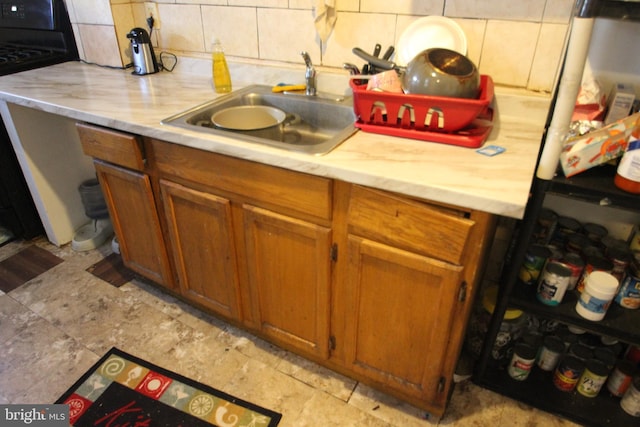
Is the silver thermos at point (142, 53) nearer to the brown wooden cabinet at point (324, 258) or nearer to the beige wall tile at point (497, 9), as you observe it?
the brown wooden cabinet at point (324, 258)

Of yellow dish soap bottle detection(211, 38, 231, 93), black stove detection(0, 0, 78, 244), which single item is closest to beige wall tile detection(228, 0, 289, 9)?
yellow dish soap bottle detection(211, 38, 231, 93)

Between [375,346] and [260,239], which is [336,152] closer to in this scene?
[260,239]

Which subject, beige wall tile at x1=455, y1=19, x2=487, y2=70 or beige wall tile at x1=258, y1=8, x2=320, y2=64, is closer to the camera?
beige wall tile at x1=455, y1=19, x2=487, y2=70

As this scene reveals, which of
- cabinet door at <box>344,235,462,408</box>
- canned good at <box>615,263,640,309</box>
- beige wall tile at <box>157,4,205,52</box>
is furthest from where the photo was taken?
beige wall tile at <box>157,4,205,52</box>

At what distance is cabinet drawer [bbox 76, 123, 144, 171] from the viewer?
1396mm

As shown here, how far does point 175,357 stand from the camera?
5.23 ft

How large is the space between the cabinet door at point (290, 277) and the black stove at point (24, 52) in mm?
1457

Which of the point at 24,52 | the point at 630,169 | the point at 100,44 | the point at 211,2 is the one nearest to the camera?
the point at 630,169

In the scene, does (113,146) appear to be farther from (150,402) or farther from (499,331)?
(499,331)

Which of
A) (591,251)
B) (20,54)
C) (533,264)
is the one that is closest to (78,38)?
(20,54)

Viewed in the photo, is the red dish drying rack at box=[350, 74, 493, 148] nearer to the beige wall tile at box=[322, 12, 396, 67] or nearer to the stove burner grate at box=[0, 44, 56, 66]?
the beige wall tile at box=[322, 12, 396, 67]

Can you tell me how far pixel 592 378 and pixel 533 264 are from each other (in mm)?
462

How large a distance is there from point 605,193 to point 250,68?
1371 mm

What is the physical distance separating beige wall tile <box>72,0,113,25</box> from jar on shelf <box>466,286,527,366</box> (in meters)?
2.03
